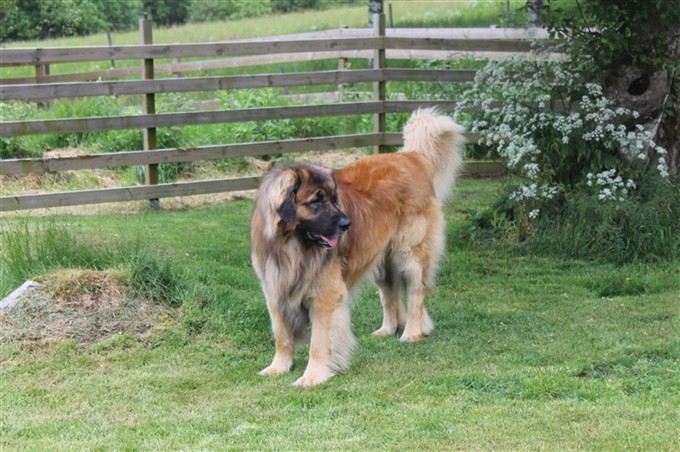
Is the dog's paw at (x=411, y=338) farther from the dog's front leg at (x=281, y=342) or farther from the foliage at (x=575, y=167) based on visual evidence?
the foliage at (x=575, y=167)

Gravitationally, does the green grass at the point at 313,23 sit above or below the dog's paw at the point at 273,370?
above

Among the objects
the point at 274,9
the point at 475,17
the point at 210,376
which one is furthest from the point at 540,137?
the point at 274,9

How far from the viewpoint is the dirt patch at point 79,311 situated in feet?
20.9

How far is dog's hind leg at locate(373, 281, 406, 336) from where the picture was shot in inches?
274

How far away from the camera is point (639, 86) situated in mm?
9398

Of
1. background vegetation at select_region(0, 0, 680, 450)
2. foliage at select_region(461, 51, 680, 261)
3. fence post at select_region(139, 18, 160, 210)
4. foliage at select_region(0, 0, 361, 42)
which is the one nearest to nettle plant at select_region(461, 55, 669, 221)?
foliage at select_region(461, 51, 680, 261)

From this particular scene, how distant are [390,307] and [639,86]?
4.32m

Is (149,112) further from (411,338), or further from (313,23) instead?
(313,23)

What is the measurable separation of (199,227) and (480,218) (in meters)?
3.19

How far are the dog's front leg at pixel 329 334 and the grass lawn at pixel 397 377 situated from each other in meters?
0.15

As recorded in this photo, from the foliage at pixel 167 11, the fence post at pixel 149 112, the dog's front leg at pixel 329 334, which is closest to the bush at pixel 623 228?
the dog's front leg at pixel 329 334

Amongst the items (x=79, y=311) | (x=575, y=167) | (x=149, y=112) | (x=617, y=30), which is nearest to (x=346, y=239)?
(x=79, y=311)

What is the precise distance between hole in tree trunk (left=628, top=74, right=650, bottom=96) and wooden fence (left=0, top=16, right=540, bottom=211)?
1.59 metres

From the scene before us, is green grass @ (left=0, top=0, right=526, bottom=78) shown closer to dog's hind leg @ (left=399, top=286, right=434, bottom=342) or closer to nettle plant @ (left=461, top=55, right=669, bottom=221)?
nettle plant @ (left=461, top=55, right=669, bottom=221)
